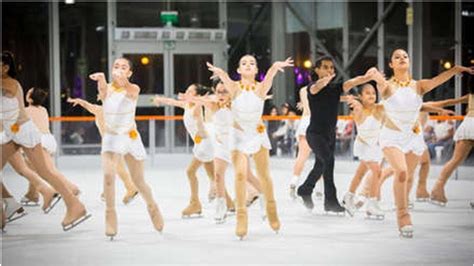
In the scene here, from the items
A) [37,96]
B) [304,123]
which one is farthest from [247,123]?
[37,96]

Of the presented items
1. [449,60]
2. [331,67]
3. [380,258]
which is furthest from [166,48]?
[380,258]

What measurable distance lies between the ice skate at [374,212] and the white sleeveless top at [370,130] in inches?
28.1

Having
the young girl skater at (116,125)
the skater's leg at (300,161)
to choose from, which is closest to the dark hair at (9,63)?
the young girl skater at (116,125)

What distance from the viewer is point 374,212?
25.6 feet

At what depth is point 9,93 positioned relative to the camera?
6805 mm

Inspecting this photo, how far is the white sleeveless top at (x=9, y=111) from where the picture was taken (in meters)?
6.84

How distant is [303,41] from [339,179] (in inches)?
273

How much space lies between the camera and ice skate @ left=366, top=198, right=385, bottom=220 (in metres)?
7.79

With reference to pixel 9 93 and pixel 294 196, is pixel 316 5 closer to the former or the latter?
pixel 294 196

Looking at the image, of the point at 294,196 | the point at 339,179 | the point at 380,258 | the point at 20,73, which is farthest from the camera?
the point at 20,73

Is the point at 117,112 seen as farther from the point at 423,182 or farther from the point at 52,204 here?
the point at 423,182

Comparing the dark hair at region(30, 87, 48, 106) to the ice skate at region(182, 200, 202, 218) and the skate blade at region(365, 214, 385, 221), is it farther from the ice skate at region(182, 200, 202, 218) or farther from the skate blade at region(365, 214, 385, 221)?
the skate blade at region(365, 214, 385, 221)

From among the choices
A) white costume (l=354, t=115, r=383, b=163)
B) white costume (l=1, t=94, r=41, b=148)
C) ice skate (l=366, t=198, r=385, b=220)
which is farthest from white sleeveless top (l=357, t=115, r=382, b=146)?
white costume (l=1, t=94, r=41, b=148)

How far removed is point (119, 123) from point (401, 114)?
2.35 meters
